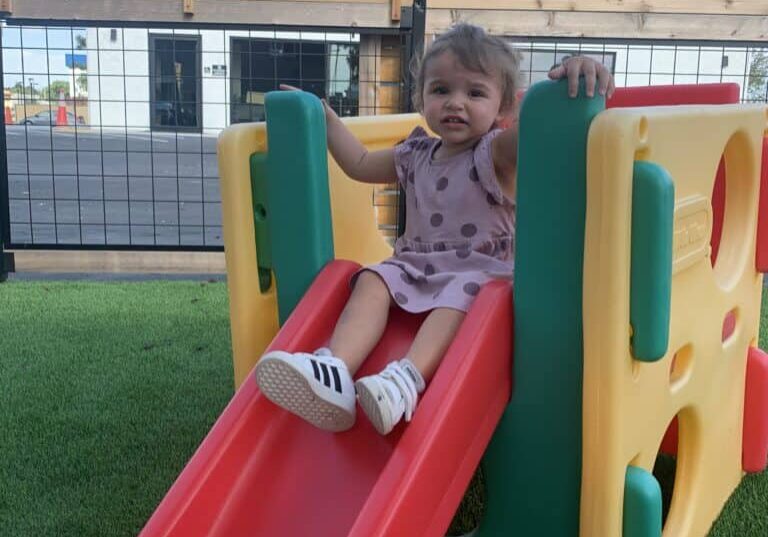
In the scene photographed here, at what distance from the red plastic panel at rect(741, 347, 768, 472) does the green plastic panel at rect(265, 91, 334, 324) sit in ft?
3.46

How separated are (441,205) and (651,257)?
22.1 inches

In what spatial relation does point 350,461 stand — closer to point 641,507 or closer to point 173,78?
point 641,507

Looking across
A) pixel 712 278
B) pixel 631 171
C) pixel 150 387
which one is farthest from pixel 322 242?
pixel 150 387

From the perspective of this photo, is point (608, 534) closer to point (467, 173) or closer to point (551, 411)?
point (551, 411)

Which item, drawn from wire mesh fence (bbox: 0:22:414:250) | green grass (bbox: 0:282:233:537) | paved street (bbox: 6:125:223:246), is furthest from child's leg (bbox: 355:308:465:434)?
paved street (bbox: 6:125:223:246)

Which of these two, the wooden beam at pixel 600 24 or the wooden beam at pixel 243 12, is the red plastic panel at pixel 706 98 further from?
the wooden beam at pixel 243 12

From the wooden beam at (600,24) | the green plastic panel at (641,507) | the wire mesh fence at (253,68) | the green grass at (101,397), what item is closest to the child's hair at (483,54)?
the green plastic panel at (641,507)

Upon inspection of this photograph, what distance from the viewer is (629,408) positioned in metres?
1.33

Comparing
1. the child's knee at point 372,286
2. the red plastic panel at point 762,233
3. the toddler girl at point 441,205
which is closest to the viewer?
the toddler girl at point 441,205

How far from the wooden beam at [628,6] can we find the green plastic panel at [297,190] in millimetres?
2465

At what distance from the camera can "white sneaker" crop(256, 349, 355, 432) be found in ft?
4.31

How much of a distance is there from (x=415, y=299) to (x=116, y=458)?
97cm

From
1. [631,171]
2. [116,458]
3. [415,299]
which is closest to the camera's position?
[631,171]

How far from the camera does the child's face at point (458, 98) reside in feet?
5.56
